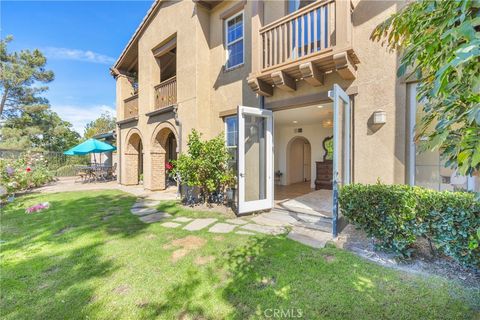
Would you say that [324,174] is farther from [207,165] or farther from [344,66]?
[344,66]

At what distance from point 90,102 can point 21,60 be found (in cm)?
1811

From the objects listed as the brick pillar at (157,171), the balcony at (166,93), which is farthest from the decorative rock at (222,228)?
the brick pillar at (157,171)

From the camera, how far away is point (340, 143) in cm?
470

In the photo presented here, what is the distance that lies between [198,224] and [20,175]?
29.1 feet

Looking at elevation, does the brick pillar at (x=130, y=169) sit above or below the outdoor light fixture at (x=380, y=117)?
below

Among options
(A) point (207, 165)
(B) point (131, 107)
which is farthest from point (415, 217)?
(B) point (131, 107)

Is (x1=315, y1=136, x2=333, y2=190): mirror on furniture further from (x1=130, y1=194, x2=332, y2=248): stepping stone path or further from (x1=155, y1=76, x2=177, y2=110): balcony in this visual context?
(x1=155, y1=76, x2=177, y2=110): balcony

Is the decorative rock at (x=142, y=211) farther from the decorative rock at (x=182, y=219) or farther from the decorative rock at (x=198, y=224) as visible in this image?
the decorative rock at (x=198, y=224)

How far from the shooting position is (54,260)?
3.61 m

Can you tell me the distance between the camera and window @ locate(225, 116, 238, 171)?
7148mm

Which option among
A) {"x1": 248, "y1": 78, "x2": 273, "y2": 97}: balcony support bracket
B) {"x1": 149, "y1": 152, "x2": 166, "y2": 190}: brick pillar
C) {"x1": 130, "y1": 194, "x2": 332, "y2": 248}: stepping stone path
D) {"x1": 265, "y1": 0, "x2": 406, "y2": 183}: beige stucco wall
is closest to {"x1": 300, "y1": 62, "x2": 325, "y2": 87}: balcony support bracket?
{"x1": 265, "y1": 0, "x2": 406, "y2": 183}: beige stucco wall

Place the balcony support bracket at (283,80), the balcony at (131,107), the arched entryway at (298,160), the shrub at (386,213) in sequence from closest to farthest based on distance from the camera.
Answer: the shrub at (386,213) → the balcony support bracket at (283,80) → the balcony at (131,107) → the arched entryway at (298,160)

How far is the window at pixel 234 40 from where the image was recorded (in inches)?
291

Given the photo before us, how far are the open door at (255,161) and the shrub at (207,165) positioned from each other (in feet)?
2.62
